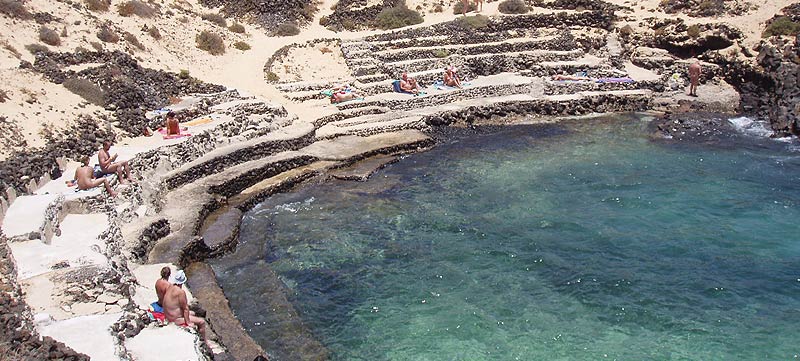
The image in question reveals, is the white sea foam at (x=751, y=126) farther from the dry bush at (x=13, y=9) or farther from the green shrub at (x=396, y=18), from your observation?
the dry bush at (x=13, y=9)

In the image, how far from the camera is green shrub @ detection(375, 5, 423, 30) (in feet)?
142

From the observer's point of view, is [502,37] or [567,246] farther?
[502,37]

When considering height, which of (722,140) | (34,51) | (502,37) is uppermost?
(34,51)

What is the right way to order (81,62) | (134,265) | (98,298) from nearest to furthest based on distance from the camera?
1. (98,298)
2. (134,265)
3. (81,62)

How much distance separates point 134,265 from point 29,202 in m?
3.63

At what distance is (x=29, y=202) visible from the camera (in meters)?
18.3

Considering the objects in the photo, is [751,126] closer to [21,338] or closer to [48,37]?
[21,338]

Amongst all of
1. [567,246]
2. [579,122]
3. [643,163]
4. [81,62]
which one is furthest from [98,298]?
[579,122]

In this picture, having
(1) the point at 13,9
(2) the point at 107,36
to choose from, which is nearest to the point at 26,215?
(1) the point at 13,9

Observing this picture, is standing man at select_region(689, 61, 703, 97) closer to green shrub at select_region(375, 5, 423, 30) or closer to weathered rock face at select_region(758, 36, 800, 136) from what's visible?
weathered rock face at select_region(758, 36, 800, 136)

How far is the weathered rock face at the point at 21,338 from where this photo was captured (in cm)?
1132

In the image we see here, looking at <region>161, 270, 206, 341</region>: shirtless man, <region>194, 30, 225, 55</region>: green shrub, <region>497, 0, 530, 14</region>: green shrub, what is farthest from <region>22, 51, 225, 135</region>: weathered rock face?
<region>497, 0, 530, 14</region>: green shrub

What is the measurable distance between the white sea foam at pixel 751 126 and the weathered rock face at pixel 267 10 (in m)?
26.6

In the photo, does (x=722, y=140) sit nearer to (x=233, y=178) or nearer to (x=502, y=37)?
(x=502, y=37)
